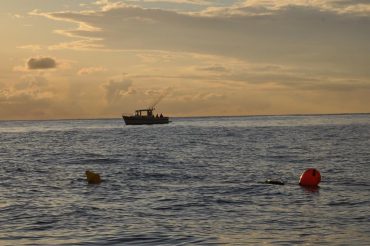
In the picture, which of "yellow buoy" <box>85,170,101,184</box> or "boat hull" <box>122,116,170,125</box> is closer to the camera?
"yellow buoy" <box>85,170,101,184</box>

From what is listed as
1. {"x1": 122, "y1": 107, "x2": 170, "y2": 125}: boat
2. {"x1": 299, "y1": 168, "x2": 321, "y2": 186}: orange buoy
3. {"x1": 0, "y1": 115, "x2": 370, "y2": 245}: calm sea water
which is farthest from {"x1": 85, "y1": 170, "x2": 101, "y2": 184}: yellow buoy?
{"x1": 122, "y1": 107, "x2": 170, "y2": 125}: boat

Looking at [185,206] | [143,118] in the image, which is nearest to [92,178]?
[185,206]

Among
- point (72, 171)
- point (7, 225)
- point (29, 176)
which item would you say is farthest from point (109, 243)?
point (72, 171)

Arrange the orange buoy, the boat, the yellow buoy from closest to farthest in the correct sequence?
the orange buoy < the yellow buoy < the boat

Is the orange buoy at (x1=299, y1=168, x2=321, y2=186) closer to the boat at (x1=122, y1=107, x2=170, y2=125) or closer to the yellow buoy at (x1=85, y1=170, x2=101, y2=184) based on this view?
the yellow buoy at (x1=85, y1=170, x2=101, y2=184)

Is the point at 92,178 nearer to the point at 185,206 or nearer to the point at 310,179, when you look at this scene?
the point at 185,206

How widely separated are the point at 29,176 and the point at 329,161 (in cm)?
2324

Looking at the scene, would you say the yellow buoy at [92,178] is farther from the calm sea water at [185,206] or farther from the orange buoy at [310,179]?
the orange buoy at [310,179]

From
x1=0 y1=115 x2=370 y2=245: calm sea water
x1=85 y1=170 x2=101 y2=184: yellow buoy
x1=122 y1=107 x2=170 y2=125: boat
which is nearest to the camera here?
x1=0 y1=115 x2=370 y2=245: calm sea water

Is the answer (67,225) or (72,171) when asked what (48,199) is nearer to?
(67,225)

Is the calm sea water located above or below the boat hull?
below

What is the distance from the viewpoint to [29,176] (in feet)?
122

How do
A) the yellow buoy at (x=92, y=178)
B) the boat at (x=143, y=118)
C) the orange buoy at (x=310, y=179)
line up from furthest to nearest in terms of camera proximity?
the boat at (x=143, y=118) → the yellow buoy at (x=92, y=178) → the orange buoy at (x=310, y=179)

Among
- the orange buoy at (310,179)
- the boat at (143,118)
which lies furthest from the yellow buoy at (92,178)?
the boat at (143,118)
